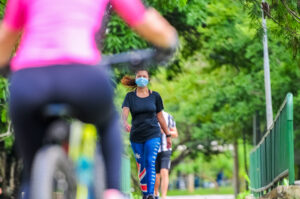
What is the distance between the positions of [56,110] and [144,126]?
674 centimetres

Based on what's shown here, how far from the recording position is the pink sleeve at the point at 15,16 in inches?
145

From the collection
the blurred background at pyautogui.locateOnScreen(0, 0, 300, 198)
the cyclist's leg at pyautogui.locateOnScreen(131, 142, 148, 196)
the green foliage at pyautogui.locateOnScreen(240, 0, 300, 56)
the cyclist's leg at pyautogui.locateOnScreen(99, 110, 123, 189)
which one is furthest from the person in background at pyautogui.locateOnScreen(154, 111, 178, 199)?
the cyclist's leg at pyautogui.locateOnScreen(99, 110, 123, 189)

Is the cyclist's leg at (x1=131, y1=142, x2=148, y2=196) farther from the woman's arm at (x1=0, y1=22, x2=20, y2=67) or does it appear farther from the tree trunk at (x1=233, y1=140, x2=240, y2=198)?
the tree trunk at (x1=233, y1=140, x2=240, y2=198)

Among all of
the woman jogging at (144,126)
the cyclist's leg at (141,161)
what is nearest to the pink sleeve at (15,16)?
the woman jogging at (144,126)

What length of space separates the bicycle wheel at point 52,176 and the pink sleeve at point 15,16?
2.02 ft

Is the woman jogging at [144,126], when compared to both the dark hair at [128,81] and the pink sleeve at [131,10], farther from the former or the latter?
the pink sleeve at [131,10]

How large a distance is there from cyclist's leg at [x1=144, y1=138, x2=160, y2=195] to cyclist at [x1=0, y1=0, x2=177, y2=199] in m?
6.54

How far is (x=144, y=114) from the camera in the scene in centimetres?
1027

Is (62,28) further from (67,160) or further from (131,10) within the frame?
(67,160)

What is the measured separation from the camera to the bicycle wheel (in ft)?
11.2

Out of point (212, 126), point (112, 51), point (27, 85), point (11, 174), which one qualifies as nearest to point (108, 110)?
point (27, 85)

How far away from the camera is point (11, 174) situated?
97.3ft

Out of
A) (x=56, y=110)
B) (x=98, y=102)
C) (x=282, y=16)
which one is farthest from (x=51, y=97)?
(x=282, y=16)

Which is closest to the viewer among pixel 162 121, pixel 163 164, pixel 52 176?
pixel 52 176
